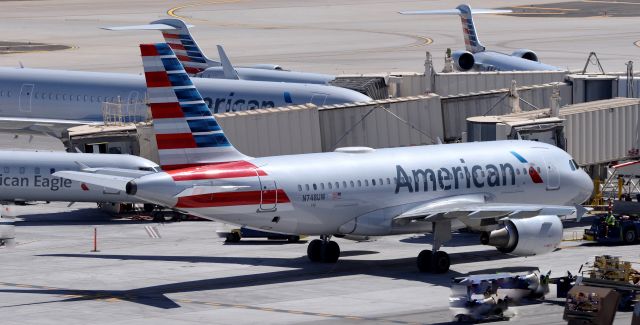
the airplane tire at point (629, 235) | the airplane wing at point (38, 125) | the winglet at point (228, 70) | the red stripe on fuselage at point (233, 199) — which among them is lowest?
the airplane tire at point (629, 235)

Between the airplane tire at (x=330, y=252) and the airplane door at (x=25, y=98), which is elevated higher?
the airplane door at (x=25, y=98)

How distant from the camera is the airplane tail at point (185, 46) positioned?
286 feet

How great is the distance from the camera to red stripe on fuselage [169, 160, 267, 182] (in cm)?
4400

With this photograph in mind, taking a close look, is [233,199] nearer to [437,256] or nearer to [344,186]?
[344,186]

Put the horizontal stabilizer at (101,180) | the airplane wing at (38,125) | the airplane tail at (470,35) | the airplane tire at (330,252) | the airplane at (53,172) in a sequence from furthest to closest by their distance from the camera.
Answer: the airplane tail at (470,35)
the airplane wing at (38,125)
the airplane at (53,172)
the airplane tire at (330,252)
the horizontal stabilizer at (101,180)

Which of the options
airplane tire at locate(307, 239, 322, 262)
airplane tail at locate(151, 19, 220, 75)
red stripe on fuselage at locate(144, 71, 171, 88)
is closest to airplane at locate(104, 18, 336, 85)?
airplane tail at locate(151, 19, 220, 75)

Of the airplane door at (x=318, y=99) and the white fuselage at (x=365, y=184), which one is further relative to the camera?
the airplane door at (x=318, y=99)

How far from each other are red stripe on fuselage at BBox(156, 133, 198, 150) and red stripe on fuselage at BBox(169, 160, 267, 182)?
0.76m

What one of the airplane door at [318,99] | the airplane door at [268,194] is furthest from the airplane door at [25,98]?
the airplane door at [268,194]

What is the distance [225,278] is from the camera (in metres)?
45.9

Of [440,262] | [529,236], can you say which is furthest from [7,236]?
[529,236]

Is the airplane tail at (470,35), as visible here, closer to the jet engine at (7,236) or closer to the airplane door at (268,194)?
the jet engine at (7,236)

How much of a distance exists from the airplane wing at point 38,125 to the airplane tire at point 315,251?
97.2ft

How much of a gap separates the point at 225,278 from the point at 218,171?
356 centimetres
